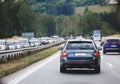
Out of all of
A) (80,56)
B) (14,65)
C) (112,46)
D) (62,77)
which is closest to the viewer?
(62,77)

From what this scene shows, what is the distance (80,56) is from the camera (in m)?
18.2

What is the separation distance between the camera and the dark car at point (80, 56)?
18109mm

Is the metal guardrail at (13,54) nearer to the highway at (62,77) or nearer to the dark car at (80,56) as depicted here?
the highway at (62,77)

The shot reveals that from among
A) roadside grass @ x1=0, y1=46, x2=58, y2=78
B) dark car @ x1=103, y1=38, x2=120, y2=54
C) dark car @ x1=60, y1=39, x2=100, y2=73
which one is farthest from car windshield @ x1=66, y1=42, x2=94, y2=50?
dark car @ x1=103, y1=38, x2=120, y2=54

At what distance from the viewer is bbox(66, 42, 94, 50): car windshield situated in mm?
18453

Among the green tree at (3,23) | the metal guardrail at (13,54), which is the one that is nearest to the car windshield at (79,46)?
the metal guardrail at (13,54)

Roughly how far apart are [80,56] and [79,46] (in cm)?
56

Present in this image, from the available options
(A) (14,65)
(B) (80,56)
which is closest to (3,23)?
(A) (14,65)

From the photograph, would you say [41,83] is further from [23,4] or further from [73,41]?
[23,4]

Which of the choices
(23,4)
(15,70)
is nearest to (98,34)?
(23,4)

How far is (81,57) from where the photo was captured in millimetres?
18141

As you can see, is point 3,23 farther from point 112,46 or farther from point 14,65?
point 14,65

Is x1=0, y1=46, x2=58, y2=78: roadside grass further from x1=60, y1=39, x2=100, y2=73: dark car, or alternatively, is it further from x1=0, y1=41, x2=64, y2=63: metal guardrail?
x1=60, y1=39, x2=100, y2=73: dark car

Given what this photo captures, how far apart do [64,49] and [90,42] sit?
1167 mm
